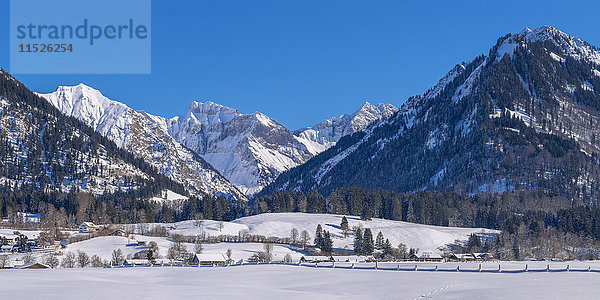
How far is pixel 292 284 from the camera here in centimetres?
10256

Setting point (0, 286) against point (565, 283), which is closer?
point (0, 286)

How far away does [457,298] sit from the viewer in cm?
8162

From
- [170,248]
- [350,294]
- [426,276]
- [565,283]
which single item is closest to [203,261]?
[170,248]

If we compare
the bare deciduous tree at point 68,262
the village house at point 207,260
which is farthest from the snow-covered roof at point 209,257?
the bare deciduous tree at point 68,262

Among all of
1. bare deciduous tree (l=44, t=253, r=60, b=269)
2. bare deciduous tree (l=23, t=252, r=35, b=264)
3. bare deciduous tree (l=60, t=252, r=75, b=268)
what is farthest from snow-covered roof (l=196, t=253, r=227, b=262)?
bare deciduous tree (l=23, t=252, r=35, b=264)

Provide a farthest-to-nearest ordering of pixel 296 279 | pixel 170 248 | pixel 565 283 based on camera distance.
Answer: pixel 170 248 < pixel 296 279 < pixel 565 283

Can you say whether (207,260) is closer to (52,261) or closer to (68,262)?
(68,262)

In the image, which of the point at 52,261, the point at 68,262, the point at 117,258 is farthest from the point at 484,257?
the point at 52,261

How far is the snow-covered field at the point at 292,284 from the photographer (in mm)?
83125

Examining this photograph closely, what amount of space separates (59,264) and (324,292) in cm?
9376

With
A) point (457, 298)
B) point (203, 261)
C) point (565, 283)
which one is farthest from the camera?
point (203, 261)

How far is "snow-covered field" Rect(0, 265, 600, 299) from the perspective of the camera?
83125 millimetres

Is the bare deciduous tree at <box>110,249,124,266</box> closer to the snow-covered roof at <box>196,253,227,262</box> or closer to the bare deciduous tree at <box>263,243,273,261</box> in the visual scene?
the snow-covered roof at <box>196,253,227,262</box>

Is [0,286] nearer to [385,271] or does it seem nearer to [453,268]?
[385,271]
